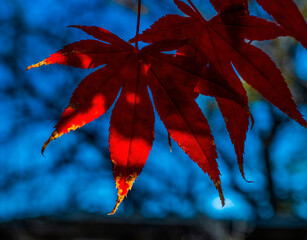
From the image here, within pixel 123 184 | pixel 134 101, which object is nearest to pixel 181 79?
pixel 134 101

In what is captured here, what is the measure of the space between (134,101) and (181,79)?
0.10 metres

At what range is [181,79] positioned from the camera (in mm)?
539

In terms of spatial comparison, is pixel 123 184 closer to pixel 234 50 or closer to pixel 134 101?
pixel 134 101

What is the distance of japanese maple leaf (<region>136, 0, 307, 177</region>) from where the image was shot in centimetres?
52

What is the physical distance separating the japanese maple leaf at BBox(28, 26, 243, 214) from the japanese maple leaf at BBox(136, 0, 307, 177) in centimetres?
4

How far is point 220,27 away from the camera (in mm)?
600

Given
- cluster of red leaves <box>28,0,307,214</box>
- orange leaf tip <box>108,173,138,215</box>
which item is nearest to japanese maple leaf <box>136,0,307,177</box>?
cluster of red leaves <box>28,0,307,214</box>

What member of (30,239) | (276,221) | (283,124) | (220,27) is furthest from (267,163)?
(220,27)

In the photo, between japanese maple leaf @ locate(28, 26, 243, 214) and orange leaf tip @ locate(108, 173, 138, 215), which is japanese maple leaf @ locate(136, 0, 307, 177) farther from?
orange leaf tip @ locate(108, 173, 138, 215)

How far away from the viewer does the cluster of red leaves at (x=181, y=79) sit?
0.51 meters

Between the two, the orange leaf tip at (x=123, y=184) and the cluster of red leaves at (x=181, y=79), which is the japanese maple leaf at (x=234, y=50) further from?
the orange leaf tip at (x=123, y=184)

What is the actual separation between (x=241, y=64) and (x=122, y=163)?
0.28 m

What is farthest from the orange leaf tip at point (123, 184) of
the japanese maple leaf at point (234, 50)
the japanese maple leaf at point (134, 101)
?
the japanese maple leaf at point (234, 50)

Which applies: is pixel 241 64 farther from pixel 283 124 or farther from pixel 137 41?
pixel 283 124
